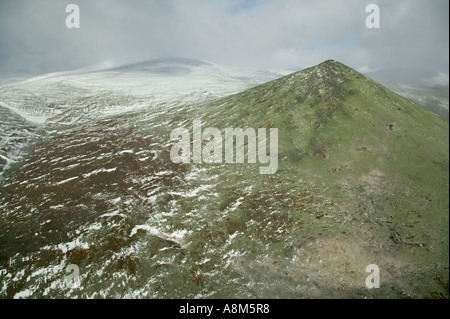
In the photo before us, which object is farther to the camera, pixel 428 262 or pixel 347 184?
pixel 347 184

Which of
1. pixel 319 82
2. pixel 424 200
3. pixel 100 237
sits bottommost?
pixel 100 237

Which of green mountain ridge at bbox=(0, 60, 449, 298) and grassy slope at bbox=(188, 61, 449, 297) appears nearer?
green mountain ridge at bbox=(0, 60, 449, 298)

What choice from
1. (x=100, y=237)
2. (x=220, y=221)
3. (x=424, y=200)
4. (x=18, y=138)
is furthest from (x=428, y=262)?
(x=18, y=138)

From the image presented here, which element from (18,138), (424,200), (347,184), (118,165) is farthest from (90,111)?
(424,200)

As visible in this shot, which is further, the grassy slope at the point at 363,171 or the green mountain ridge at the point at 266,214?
the grassy slope at the point at 363,171

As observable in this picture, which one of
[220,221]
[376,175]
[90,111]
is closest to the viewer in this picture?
[220,221]

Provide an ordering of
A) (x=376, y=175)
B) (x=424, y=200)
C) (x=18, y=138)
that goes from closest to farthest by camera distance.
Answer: (x=424, y=200)
(x=376, y=175)
(x=18, y=138)

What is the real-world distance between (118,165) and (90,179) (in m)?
3.54

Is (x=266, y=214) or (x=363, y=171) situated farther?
(x=363, y=171)

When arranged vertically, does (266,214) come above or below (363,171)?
below

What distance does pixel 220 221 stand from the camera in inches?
790

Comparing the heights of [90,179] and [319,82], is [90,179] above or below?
below

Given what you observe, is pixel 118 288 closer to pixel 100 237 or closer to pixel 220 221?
pixel 100 237

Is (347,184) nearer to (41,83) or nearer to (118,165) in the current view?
(118,165)
